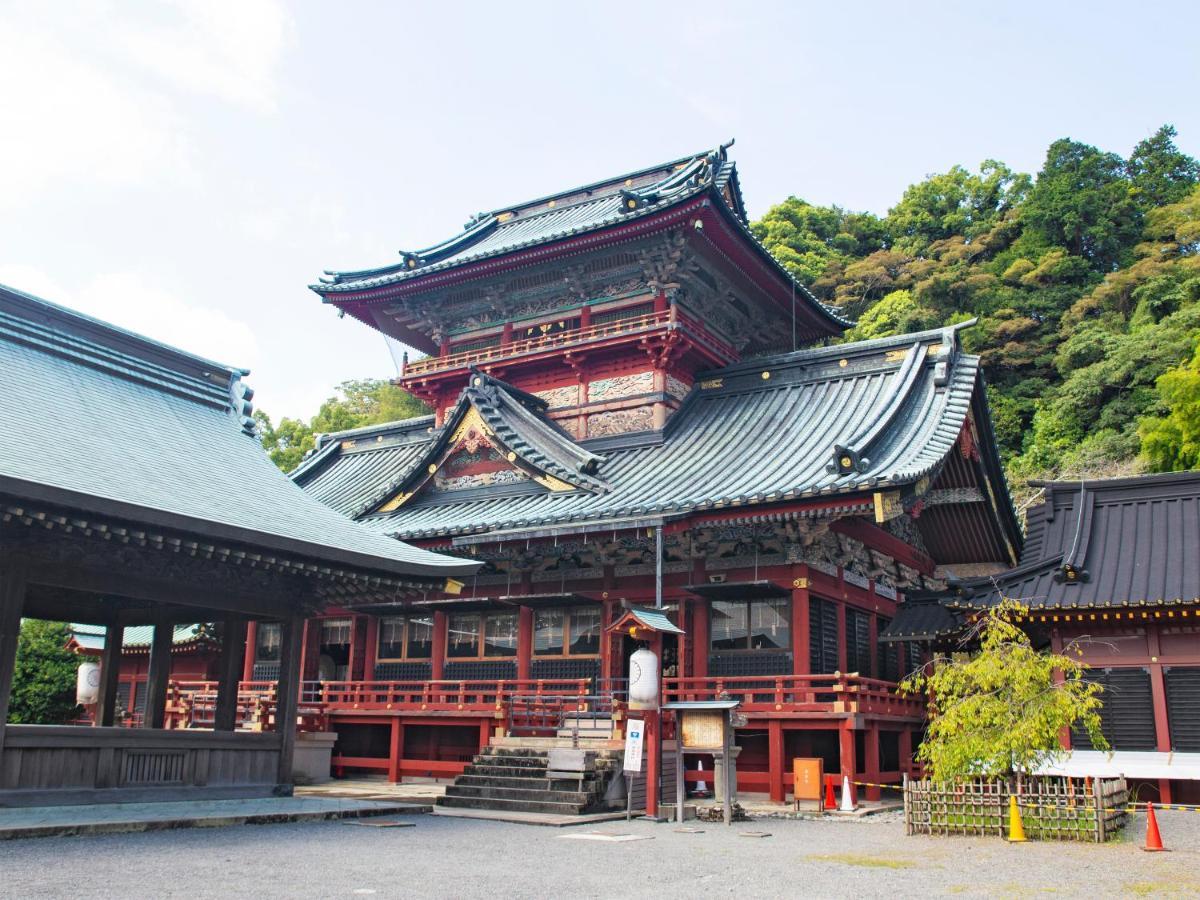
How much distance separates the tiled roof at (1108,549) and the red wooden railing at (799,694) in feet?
9.31

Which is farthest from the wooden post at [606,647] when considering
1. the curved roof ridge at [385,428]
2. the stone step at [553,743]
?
the curved roof ridge at [385,428]

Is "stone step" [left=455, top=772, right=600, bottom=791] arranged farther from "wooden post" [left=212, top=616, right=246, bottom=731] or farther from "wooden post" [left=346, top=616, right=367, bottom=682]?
"wooden post" [left=346, top=616, right=367, bottom=682]

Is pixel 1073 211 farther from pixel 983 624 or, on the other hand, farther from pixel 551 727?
pixel 551 727

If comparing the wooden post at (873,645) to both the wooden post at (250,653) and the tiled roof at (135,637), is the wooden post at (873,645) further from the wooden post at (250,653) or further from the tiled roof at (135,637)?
the tiled roof at (135,637)

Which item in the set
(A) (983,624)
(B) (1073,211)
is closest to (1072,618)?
(A) (983,624)

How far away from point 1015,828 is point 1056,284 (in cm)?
4968

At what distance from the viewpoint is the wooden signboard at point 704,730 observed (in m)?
16.0

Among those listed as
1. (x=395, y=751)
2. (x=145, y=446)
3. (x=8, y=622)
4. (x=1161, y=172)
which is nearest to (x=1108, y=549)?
(x=395, y=751)

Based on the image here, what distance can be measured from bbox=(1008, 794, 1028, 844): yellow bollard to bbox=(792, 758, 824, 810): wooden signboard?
14.5ft

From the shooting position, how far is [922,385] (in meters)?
23.6

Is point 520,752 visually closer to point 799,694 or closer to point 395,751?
point 395,751

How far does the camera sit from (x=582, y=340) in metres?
26.8

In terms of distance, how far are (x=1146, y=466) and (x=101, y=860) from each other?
40105 millimetres

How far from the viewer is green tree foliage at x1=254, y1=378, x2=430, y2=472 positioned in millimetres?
59438
